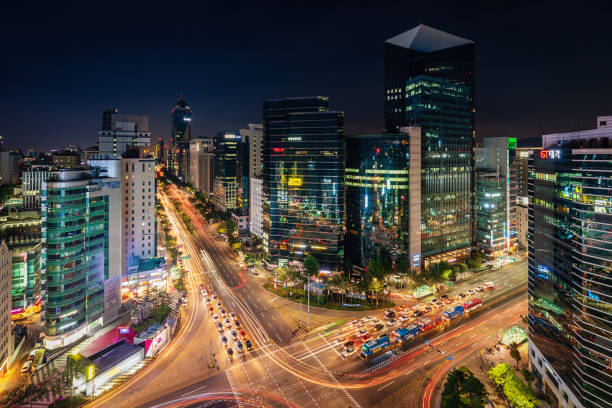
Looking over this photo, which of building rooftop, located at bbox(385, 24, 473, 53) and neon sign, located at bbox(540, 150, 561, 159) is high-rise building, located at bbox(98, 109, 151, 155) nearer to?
building rooftop, located at bbox(385, 24, 473, 53)

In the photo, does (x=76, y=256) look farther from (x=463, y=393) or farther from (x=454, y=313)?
(x=454, y=313)

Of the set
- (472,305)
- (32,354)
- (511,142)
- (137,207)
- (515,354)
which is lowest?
(32,354)

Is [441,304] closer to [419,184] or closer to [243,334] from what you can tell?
[419,184]

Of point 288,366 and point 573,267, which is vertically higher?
point 573,267

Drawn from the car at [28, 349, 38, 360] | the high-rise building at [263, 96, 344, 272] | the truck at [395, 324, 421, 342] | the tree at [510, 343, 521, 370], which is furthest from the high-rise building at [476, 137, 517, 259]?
the car at [28, 349, 38, 360]

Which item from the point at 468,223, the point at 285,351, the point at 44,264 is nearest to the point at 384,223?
the point at 468,223

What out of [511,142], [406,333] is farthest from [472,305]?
[511,142]
